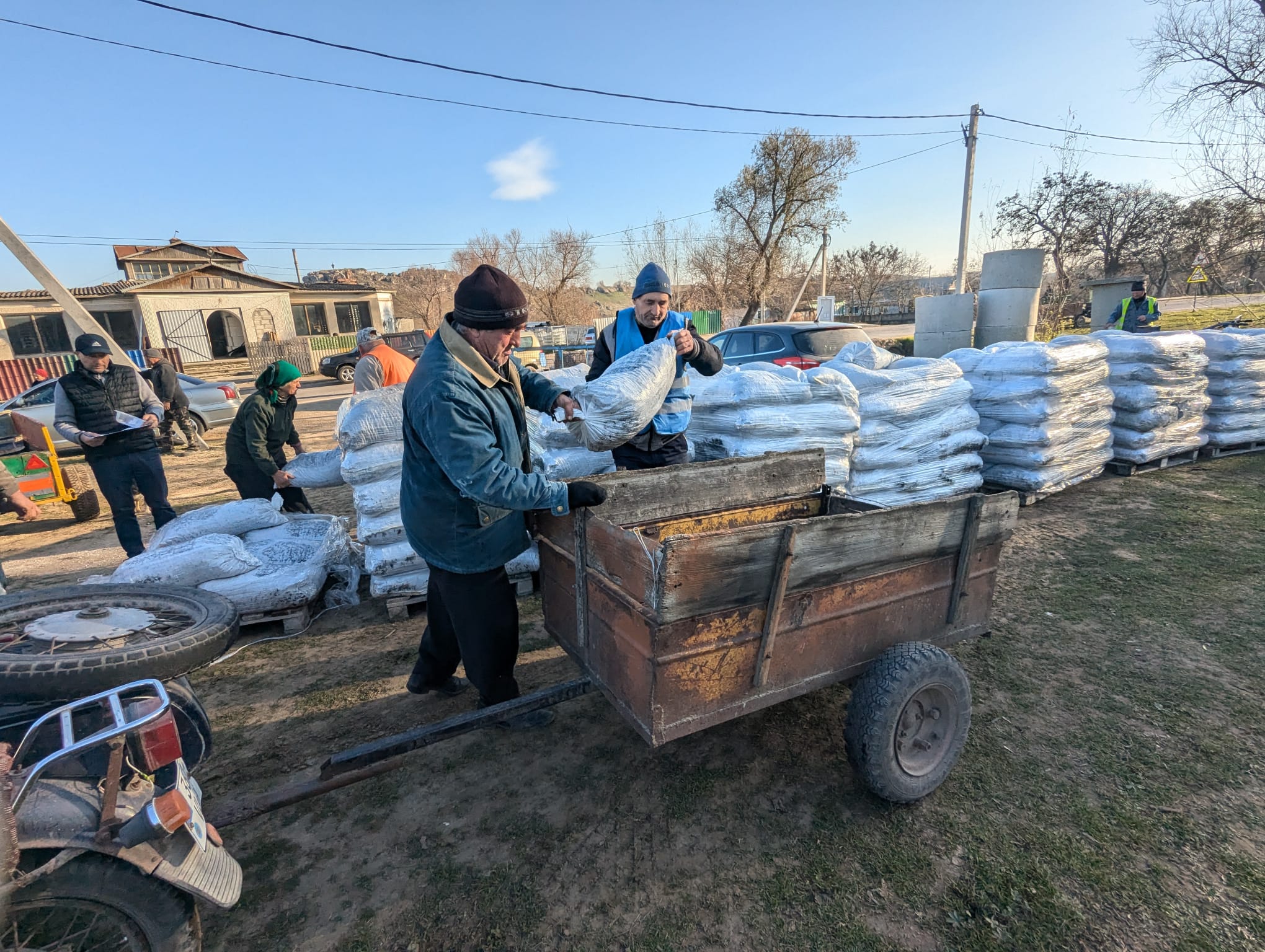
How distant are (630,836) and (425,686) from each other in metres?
1.30

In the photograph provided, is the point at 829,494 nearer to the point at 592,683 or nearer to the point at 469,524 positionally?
the point at 592,683

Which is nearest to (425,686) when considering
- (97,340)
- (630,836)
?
(630,836)

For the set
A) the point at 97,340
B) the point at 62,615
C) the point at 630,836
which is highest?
the point at 97,340

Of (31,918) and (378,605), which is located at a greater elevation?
(31,918)

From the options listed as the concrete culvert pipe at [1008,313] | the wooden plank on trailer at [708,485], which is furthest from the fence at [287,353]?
the wooden plank on trailer at [708,485]

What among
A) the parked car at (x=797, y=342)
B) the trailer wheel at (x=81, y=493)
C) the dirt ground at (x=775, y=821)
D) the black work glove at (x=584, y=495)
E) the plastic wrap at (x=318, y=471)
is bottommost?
the dirt ground at (x=775, y=821)

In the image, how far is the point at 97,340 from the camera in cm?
429

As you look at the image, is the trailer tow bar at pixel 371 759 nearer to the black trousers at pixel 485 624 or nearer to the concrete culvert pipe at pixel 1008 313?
the black trousers at pixel 485 624

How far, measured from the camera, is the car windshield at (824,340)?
6.84 m

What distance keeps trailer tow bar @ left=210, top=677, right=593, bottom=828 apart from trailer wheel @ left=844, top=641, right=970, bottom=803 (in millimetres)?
971

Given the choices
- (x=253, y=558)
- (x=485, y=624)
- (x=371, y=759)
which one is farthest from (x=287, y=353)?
(x=371, y=759)

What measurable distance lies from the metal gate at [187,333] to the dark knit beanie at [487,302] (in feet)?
93.2

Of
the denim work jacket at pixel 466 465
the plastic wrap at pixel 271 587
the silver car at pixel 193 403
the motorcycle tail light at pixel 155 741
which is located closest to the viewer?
the motorcycle tail light at pixel 155 741

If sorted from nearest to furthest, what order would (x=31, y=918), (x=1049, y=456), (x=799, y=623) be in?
(x=31, y=918)
(x=799, y=623)
(x=1049, y=456)
